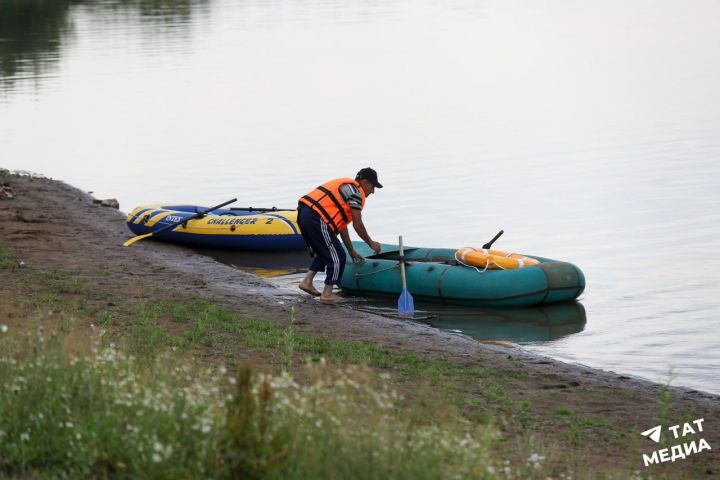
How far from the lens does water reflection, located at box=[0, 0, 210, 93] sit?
46500 millimetres

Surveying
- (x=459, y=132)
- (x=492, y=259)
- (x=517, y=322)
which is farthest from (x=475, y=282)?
(x=459, y=132)

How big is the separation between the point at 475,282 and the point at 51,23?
169 feet

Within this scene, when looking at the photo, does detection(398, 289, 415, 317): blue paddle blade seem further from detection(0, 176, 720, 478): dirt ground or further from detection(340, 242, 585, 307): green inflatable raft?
detection(0, 176, 720, 478): dirt ground

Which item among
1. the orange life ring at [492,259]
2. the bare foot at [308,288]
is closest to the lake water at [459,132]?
the orange life ring at [492,259]

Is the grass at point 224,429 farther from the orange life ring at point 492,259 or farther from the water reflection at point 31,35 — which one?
the water reflection at point 31,35

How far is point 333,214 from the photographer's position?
13375 millimetres

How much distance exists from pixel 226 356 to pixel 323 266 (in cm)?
416

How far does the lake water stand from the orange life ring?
912 mm

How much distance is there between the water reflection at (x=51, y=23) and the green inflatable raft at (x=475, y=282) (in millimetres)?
28726

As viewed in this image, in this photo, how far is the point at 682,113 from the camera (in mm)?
29453
